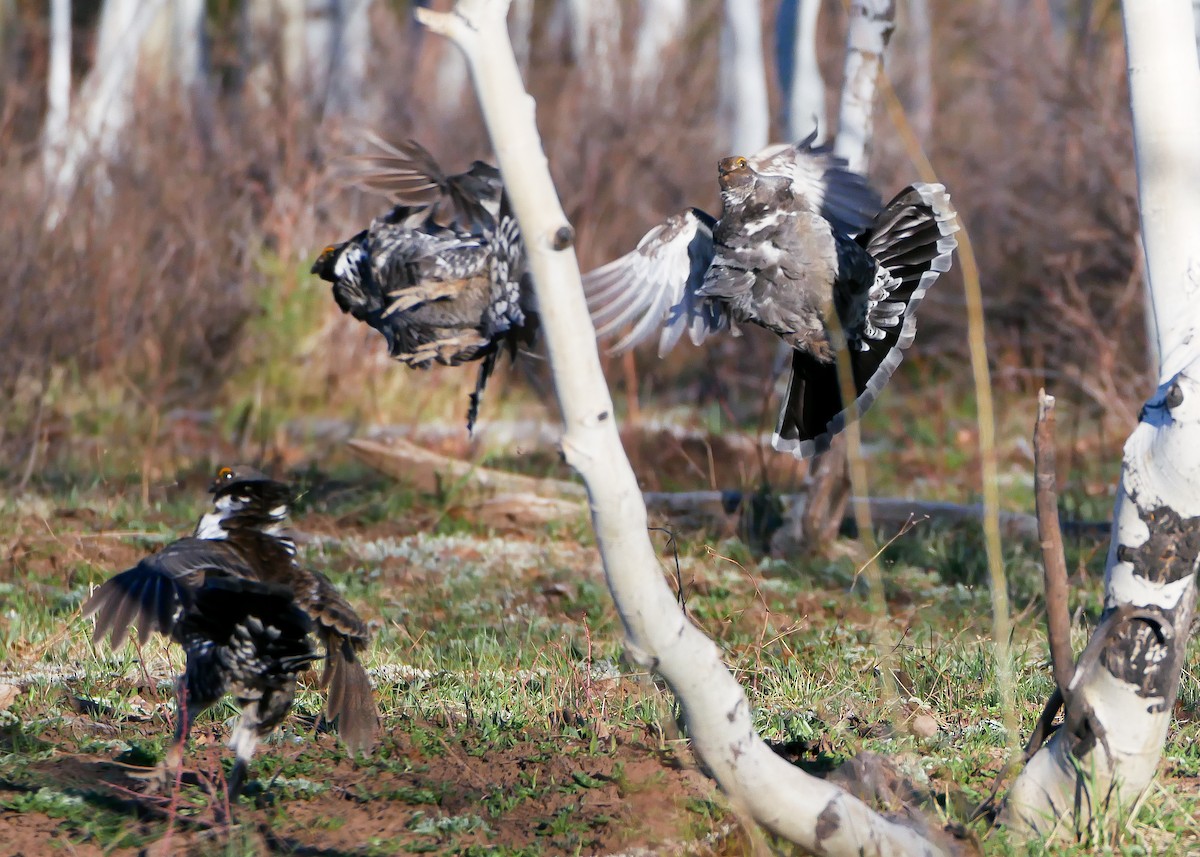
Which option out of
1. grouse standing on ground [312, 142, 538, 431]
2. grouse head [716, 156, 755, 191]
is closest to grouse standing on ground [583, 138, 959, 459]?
grouse head [716, 156, 755, 191]

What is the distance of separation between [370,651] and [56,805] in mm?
1466

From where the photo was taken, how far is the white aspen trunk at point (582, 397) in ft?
7.71

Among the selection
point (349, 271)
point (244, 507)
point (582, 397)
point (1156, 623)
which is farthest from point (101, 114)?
point (1156, 623)

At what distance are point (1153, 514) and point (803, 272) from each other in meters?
1.90

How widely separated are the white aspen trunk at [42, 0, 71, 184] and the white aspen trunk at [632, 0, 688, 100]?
4931mm

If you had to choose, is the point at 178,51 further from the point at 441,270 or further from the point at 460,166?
the point at 441,270

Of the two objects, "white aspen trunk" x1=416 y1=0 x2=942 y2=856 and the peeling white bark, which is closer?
"white aspen trunk" x1=416 y1=0 x2=942 y2=856

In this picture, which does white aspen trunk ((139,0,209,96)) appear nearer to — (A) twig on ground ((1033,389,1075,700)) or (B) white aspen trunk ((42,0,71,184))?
(B) white aspen trunk ((42,0,71,184))

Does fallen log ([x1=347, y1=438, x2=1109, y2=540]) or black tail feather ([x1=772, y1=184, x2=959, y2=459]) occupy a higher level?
black tail feather ([x1=772, y1=184, x2=959, y2=459])

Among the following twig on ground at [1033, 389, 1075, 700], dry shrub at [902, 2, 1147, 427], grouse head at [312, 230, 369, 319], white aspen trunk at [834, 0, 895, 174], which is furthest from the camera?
dry shrub at [902, 2, 1147, 427]

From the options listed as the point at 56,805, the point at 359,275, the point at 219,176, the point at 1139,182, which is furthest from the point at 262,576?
the point at 219,176

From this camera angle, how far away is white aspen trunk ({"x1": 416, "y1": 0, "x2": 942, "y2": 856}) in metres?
2.35

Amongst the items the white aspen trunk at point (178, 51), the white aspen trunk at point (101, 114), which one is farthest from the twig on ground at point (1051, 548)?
the white aspen trunk at point (178, 51)

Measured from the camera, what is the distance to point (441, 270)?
17.5 feet
